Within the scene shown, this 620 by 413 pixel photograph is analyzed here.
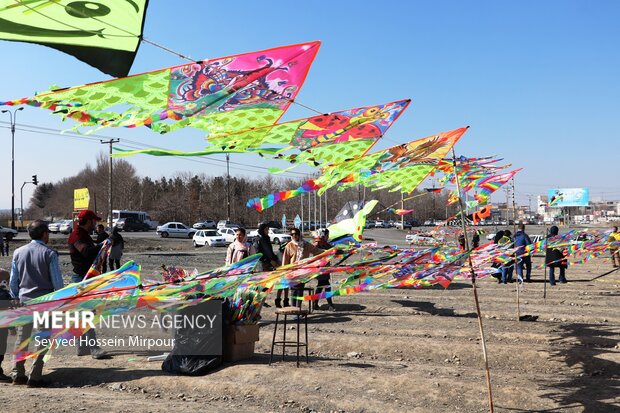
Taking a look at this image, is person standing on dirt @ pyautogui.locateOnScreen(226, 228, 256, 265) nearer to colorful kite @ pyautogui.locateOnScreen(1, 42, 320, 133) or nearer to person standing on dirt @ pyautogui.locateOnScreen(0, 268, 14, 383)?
person standing on dirt @ pyautogui.locateOnScreen(0, 268, 14, 383)

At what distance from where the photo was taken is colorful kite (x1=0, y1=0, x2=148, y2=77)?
3414 mm

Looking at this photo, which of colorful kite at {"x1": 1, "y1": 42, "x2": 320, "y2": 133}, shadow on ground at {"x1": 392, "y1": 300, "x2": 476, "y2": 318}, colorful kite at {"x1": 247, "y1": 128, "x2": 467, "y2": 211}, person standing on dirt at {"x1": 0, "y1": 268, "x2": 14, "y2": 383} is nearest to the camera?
colorful kite at {"x1": 1, "y1": 42, "x2": 320, "y2": 133}

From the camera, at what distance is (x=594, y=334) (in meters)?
9.33

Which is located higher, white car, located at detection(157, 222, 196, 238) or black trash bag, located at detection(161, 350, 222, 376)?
white car, located at detection(157, 222, 196, 238)

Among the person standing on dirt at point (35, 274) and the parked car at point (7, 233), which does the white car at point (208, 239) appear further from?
the person standing on dirt at point (35, 274)

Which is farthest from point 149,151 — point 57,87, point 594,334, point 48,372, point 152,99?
point 594,334

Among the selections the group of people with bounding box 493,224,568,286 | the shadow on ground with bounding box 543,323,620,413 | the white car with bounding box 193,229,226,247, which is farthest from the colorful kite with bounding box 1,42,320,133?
the white car with bounding box 193,229,226,247

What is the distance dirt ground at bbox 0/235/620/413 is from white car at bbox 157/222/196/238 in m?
41.2

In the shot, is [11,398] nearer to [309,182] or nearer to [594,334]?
[309,182]

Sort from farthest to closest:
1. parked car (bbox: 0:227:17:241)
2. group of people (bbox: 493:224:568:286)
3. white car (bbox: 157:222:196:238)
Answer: white car (bbox: 157:222:196:238) < parked car (bbox: 0:227:17:241) < group of people (bbox: 493:224:568:286)

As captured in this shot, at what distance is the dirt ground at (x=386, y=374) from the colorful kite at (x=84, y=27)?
11.7 feet

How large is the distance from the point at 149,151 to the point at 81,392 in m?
2.94

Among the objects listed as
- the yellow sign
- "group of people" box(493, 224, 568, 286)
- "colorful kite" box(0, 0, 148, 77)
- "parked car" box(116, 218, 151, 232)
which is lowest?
"group of people" box(493, 224, 568, 286)

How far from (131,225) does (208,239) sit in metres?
24.1
